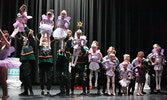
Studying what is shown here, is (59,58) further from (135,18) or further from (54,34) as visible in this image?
(135,18)

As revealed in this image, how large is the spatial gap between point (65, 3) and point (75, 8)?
0.45 meters

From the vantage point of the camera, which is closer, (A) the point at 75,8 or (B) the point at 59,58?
(B) the point at 59,58

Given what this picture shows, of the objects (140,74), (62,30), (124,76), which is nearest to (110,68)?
(124,76)

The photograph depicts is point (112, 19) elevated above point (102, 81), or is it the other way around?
point (112, 19)

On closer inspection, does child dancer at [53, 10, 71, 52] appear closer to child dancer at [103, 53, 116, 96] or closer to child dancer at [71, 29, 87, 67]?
child dancer at [71, 29, 87, 67]

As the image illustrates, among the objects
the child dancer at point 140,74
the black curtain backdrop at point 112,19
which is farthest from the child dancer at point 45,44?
the black curtain backdrop at point 112,19

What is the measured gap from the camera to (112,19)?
10.2 m

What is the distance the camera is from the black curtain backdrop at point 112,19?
9.78 m

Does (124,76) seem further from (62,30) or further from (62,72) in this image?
(62,30)

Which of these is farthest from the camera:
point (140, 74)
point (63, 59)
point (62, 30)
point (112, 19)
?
point (112, 19)

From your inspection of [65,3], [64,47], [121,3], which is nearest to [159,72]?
[64,47]

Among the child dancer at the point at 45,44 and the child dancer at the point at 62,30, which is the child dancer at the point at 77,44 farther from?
the child dancer at the point at 45,44

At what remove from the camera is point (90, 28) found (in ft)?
32.8

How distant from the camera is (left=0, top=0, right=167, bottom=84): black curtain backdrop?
9.78 metres
